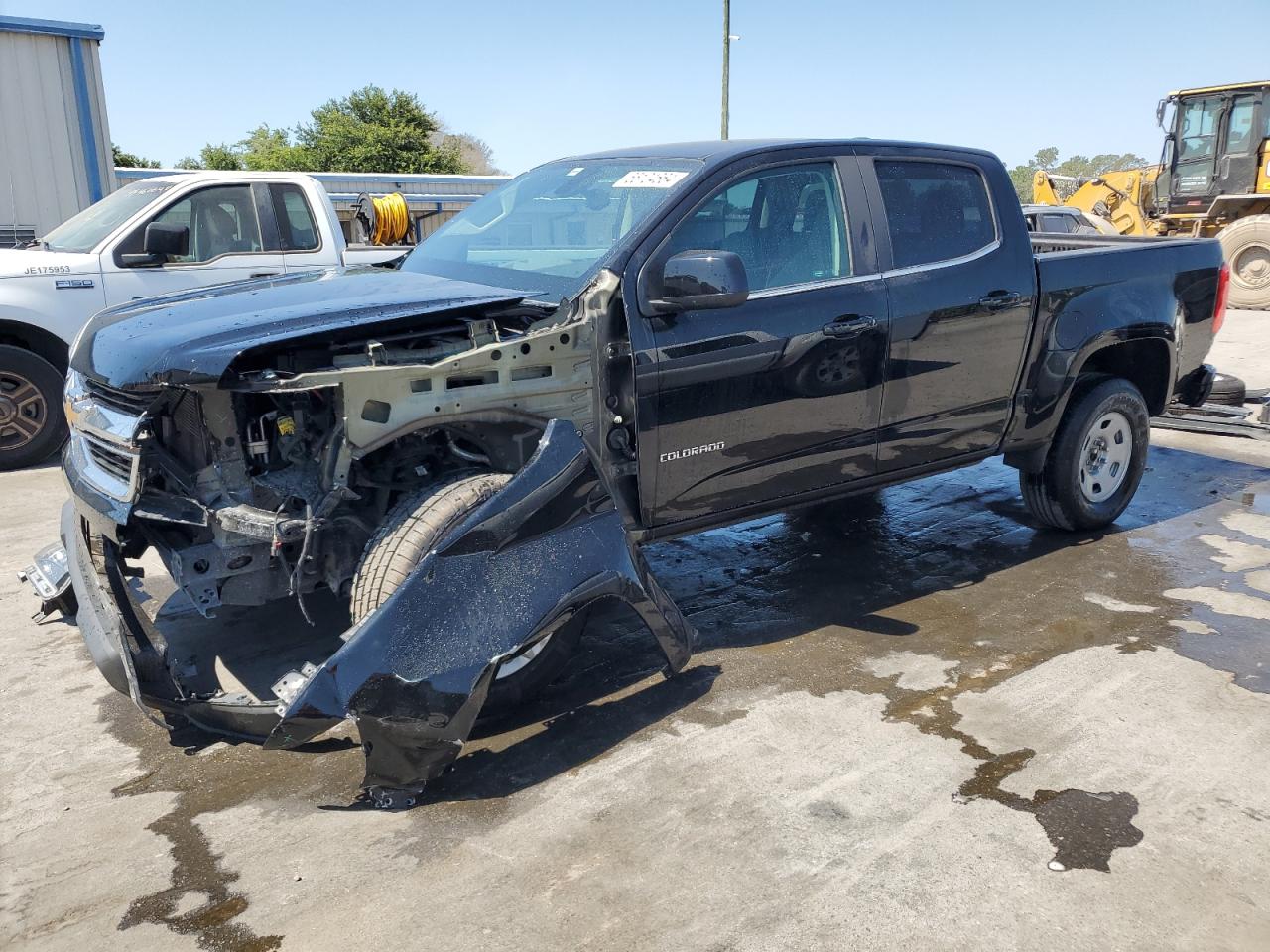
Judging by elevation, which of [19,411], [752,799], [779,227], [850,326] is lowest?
[752,799]

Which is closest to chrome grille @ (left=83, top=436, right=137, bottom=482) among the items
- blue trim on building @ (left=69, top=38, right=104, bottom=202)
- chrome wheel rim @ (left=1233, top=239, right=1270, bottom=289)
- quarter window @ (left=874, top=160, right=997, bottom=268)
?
quarter window @ (left=874, top=160, right=997, bottom=268)

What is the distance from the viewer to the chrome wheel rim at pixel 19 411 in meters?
7.21

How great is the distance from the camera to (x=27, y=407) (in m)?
7.29

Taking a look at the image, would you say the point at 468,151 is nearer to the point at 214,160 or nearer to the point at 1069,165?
the point at 214,160

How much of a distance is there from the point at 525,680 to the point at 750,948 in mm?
1387

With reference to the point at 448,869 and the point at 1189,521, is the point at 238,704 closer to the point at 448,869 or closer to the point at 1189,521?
the point at 448,869

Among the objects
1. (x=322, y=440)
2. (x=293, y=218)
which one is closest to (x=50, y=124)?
(x=293, y=218)

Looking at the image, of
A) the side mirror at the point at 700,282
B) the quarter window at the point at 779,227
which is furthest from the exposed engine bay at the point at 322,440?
the quarter window at the point at 779,227

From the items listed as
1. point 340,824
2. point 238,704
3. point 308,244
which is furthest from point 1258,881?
point 308,244

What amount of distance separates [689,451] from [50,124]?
9923mm

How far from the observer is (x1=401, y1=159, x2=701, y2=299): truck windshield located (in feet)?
13.1

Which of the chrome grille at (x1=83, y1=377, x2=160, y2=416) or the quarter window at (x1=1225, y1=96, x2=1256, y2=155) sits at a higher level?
the quarter window at (x1=1225, y1=96, x2=1256, y2=155)

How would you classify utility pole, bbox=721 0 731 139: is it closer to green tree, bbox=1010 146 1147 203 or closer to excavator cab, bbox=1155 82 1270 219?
excavator cab, bbox=1155 82 1270 219

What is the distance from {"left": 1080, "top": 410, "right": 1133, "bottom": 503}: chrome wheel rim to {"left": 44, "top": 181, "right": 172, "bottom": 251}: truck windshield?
6.68m
